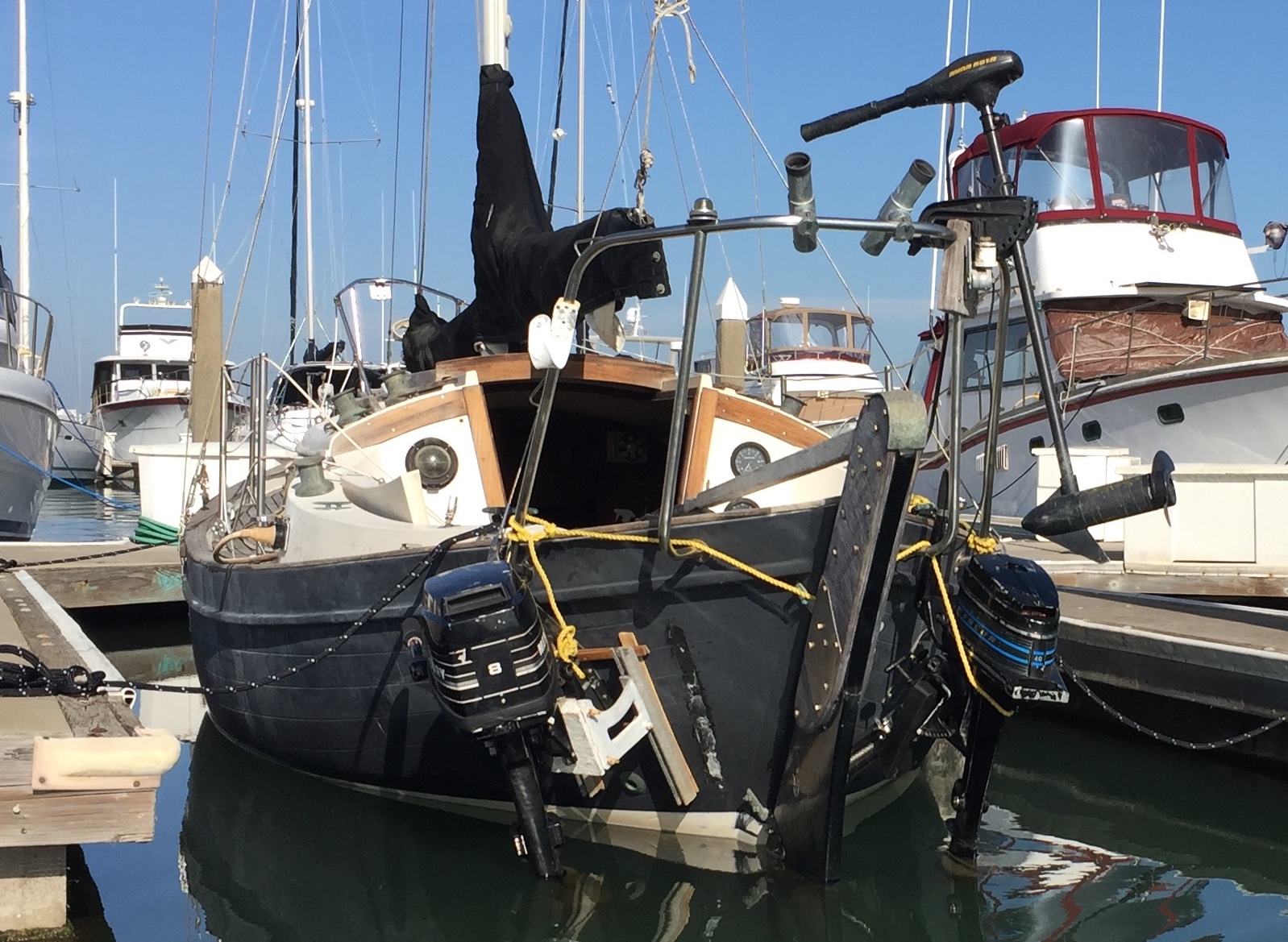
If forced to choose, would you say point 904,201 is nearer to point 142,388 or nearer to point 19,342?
point 19,342

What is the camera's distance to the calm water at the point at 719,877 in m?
4.88

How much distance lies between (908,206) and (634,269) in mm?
1475

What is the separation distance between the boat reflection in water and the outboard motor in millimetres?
786

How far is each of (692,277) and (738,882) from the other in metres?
2.48

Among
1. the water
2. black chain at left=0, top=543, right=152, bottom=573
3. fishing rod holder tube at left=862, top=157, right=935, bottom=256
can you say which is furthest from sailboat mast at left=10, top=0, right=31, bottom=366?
fishing rod holder tube at left=862, top=157, right=935, bottom=256

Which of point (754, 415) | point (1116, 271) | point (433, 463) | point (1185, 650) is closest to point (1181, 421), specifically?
point (1116, 271)

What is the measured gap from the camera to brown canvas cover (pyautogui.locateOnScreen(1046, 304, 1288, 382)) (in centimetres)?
1377

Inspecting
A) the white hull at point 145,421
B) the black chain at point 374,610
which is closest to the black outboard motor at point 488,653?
the black chain at point 374,610

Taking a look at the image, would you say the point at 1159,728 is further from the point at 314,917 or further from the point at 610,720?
the point at 314,917

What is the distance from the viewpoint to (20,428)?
14820mm

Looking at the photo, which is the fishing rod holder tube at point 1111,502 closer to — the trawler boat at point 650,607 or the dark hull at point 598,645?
the trawler boat at point 650,607

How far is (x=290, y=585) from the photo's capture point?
557 centimetres

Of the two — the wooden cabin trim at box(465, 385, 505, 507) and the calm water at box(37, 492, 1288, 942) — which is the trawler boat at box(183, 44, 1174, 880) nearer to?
the wooden cabin trim at box(465, 385, 505, 507)

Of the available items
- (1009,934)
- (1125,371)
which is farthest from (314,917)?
(1125,371)
